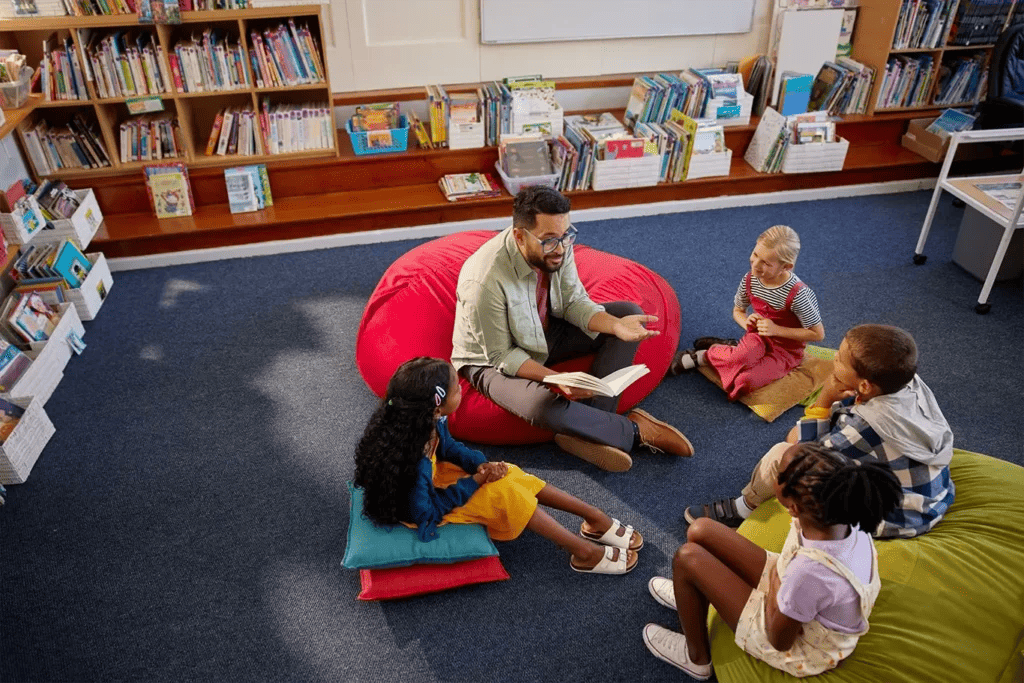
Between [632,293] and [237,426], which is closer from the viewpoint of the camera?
[237,426]

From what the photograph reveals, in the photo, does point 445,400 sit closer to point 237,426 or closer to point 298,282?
point 237,426

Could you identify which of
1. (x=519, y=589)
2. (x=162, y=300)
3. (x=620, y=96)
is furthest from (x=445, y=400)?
(x=620, y=96)

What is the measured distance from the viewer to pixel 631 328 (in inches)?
115

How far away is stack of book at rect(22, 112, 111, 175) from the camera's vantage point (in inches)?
164

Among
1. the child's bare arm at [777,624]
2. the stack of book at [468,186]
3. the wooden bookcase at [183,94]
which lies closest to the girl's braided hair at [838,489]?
the child's bare arm at [777,624]

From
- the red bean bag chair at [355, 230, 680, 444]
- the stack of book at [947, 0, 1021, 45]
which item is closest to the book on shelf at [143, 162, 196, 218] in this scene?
the red bean bag chair at [355, 230, 680, 444]

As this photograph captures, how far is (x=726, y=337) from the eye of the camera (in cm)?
367

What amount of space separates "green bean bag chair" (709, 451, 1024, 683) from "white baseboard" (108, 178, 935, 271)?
112 inches

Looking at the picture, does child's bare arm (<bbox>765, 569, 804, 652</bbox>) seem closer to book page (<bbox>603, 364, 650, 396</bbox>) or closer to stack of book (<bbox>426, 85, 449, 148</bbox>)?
book page (<bbox>603, 364, 650, 396</bbox>)

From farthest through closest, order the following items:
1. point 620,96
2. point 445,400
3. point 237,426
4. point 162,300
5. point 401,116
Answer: point 620,96 → point 401,116 → point 162,300 → point 237,426 → point 445,400

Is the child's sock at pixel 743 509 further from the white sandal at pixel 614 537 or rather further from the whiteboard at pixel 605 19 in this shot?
the whiteboard at pixel 605 19

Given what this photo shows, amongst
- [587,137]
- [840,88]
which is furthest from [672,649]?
[840,88]

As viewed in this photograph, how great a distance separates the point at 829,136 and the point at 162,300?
165 inches

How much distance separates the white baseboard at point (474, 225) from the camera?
435cm
